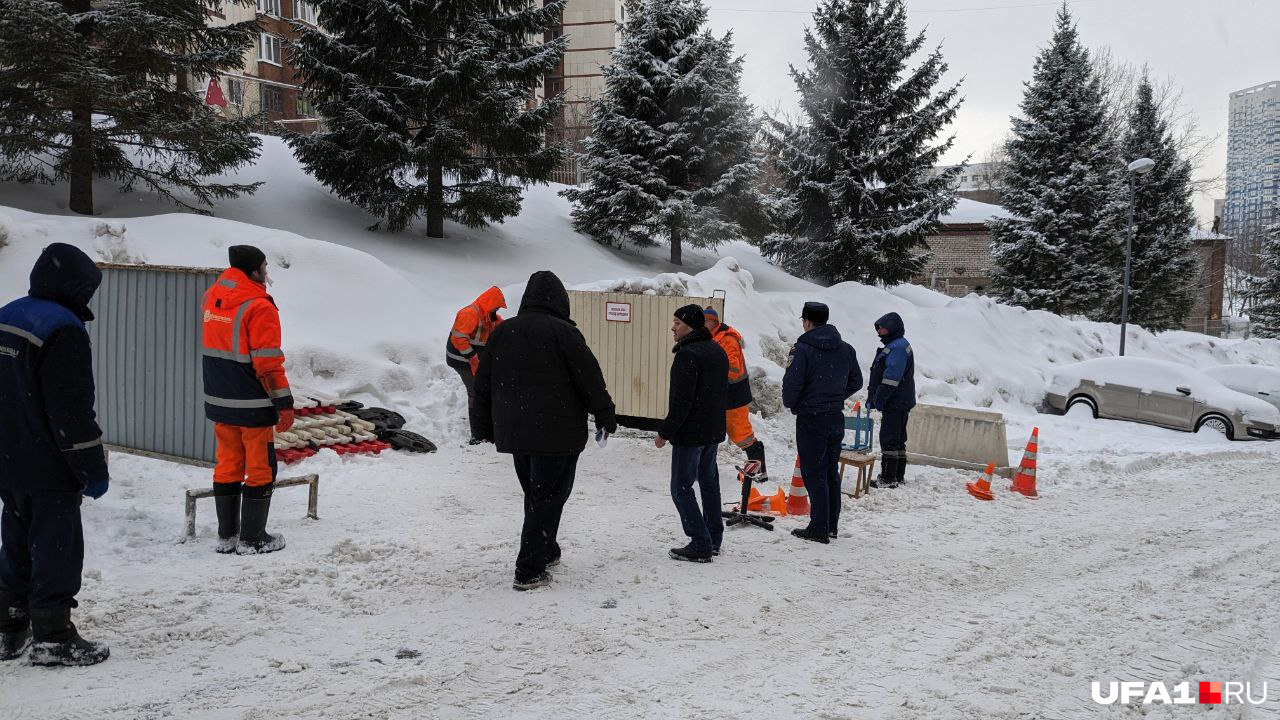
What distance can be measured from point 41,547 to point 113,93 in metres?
11.0

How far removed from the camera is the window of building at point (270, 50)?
123 feet

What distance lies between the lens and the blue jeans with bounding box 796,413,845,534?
673cm

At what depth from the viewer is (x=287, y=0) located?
38.8 meters

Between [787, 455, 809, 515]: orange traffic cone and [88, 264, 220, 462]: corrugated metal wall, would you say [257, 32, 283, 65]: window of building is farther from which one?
[787, 455, 809, 515]: orange traffic cone

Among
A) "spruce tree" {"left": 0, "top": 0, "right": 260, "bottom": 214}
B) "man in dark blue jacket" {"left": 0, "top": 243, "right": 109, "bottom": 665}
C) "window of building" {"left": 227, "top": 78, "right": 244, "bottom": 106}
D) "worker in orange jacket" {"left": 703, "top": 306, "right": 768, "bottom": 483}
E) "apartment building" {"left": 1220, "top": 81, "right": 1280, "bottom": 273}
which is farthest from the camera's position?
"apartment building" {"left": 1220, "top": 81, "right": 1280, "bottom": 273}

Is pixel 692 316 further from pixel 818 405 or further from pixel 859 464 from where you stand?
pixel 859 464

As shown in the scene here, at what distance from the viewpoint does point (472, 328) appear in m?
9.06

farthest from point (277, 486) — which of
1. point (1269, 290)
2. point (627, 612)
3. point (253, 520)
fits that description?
point (1269, 290)

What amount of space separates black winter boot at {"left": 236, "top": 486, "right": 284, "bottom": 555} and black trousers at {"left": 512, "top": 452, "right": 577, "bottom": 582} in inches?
71.0

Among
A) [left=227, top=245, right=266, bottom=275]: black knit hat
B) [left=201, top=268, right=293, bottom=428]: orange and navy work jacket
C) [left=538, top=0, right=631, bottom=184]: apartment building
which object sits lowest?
[left=201, top=268, right=293, bottom=428]: orange and navy work jacket

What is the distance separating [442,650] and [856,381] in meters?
4.25

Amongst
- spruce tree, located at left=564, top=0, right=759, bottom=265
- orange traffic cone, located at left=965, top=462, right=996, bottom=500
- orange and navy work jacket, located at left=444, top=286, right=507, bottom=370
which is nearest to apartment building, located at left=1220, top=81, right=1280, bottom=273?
spruce tree, located at left=564, top=0, right=759, bottom=265

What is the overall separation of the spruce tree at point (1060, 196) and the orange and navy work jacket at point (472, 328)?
23467 mm

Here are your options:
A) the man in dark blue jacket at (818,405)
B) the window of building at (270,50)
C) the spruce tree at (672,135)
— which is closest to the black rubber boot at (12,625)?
the man in dark blue jacket at (818,405)
